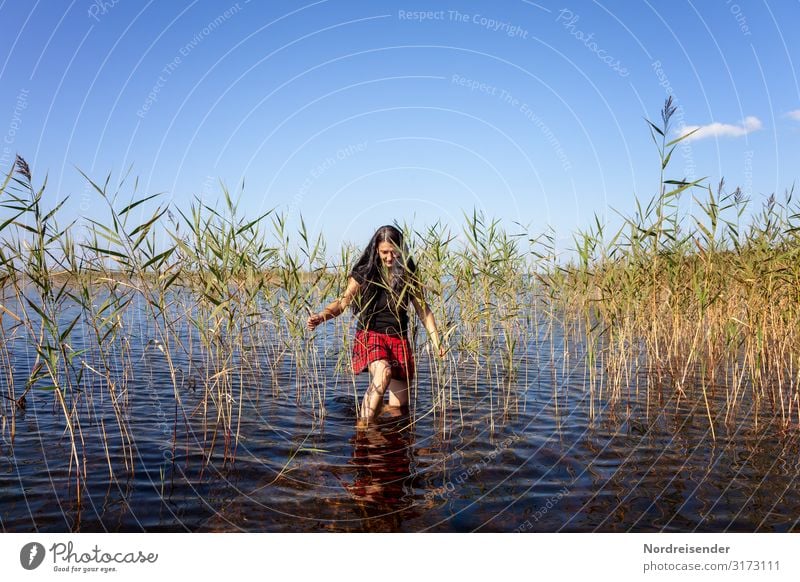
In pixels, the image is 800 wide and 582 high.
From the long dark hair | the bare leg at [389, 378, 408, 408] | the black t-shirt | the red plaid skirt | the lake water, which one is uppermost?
the long dark hair

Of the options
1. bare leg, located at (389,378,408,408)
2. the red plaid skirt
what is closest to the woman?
the red plaid skirt

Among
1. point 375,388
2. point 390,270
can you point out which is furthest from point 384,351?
point 390,270

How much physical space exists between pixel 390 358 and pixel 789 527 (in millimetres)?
4103

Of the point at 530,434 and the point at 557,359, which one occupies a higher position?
the point at 557,359

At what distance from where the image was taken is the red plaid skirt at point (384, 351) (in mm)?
6793

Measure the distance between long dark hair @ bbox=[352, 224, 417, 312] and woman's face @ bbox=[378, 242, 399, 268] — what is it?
45 millimetres

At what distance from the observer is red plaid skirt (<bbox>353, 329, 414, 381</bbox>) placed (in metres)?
6.79

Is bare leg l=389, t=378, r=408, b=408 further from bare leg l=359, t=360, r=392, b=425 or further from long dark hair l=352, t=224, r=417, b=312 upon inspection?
long dark hair l=352, t=224, r=417, b=312

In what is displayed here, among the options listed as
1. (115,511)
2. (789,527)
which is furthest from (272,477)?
(789,527)

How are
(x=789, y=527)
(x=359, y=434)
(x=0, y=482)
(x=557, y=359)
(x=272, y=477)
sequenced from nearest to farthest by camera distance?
(x=789, y=527), (x=0, y=482), (x=272, y=477), (x=359, y=434), (x=557, y=359)

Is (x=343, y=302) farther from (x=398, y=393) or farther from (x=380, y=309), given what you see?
(x=398, y=393)

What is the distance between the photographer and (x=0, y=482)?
16.0 feet

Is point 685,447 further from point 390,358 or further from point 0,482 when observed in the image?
point 0,482

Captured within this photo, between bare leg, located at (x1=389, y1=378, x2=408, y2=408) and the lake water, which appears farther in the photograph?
bare leg, located at (x1=389, y1=378, x2=408, y2=408)
